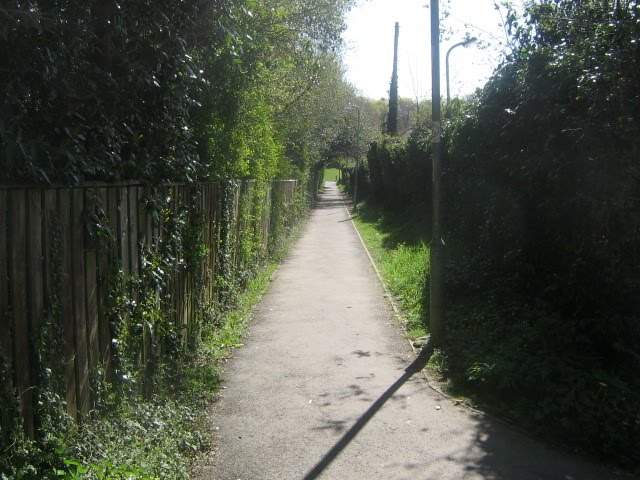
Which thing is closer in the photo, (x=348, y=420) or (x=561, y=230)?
(x=348, y=420)

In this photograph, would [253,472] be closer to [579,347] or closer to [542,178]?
[579,347]

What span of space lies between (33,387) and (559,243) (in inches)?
202

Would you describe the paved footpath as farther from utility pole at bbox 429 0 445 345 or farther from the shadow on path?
utility pole at bbox 429 0 445 345

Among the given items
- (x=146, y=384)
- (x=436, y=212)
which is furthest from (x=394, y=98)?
(x=146, y=384)

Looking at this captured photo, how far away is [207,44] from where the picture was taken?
6035mm

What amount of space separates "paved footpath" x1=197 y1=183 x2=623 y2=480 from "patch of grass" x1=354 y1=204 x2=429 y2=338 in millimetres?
477

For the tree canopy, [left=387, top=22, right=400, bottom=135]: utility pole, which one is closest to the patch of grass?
the tree canopy

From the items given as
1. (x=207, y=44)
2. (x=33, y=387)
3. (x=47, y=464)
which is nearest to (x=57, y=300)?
(x=33, y=387)

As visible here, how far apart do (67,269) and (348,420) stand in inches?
109

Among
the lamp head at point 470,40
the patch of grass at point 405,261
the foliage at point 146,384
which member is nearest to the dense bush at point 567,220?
the lamp head at point 470,40

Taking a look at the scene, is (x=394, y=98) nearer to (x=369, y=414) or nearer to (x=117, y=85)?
(x=369, y=414)

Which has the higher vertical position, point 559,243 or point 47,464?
point 559,243

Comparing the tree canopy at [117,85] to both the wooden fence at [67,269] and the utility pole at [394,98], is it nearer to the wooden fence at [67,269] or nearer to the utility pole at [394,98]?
the wooden fence at [67,269]

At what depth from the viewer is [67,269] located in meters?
3.92
